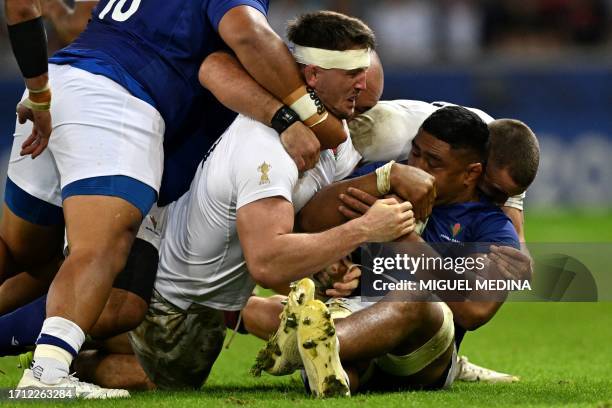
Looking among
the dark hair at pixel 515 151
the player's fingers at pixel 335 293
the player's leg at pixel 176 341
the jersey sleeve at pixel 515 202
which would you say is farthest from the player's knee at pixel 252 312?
the jersey sleeve at pixel 515 202

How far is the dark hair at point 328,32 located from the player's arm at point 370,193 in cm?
62

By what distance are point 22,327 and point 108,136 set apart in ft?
3.22

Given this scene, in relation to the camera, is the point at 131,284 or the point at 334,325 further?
the point at 131,284

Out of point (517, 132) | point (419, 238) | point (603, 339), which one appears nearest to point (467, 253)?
point (419, 238)

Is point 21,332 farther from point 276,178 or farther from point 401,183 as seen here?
point 401,183

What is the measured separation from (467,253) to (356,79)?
950 millimetres

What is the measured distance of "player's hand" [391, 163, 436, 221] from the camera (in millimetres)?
5282

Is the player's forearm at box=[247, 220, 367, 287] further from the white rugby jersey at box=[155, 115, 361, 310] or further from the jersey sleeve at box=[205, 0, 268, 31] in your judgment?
the jersey sleeve at box=[205, 0, 268, 31]

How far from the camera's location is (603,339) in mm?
7785

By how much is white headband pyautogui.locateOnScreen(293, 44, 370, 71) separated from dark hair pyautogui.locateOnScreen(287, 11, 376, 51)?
0.02 meters

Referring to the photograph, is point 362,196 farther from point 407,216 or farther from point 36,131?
point 36,131

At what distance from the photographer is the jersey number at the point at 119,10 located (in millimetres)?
5723

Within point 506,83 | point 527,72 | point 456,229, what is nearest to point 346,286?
point 456,229

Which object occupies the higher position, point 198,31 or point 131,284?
point 198,31
